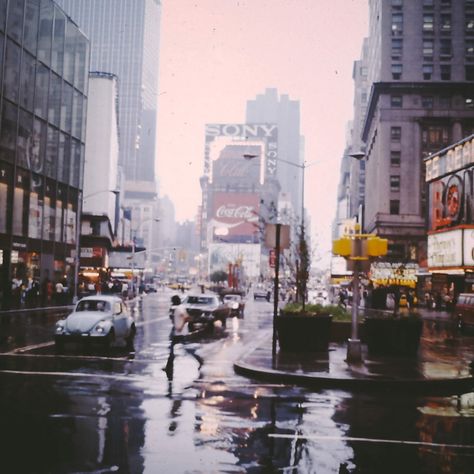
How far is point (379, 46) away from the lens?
106 meters

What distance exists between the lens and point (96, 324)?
1838 cm

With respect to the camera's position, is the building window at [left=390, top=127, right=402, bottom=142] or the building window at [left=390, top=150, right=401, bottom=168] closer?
the building window at [left=390, top=150, right=401, bottom=168]

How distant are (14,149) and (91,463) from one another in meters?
43.4

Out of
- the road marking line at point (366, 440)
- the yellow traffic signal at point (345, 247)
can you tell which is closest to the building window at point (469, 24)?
the yellow traffic signal at point (345, 247)

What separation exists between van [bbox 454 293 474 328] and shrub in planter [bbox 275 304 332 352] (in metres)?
13.9

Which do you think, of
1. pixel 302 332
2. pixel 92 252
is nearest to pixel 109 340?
pixel 302 332

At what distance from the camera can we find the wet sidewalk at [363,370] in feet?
43.5

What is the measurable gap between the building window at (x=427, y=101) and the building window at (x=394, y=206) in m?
15.6

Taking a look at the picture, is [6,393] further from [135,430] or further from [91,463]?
[91,463]

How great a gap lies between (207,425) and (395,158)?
95331mm

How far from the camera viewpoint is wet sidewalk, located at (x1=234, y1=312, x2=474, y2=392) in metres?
A: 13.3

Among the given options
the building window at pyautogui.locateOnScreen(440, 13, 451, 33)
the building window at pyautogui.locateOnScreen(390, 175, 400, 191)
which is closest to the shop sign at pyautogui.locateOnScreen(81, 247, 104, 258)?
the building window at pyautogui.locateOnScreen(390, 175, 400, 191)

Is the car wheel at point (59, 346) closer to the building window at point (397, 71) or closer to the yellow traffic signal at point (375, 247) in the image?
the yellow traffic signal at point (375, 247)

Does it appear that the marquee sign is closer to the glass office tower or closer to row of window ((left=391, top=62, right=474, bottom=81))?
the glass office tower
